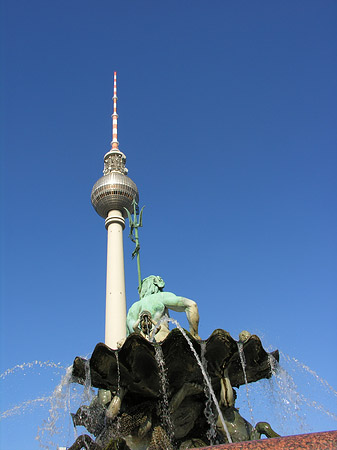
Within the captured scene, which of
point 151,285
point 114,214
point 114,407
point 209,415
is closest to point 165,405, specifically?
point 209,415

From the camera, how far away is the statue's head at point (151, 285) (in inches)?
449

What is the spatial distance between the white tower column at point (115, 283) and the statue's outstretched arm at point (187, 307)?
1110 inches

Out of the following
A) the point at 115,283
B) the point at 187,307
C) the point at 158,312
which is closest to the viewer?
the point at 187,307

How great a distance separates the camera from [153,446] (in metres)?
8.70

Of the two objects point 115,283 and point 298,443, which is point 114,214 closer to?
point 115,283

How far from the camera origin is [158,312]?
410 inches

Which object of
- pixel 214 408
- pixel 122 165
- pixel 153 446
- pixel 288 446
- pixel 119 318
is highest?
pixel 122 165

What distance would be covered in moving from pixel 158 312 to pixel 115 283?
33.5 m

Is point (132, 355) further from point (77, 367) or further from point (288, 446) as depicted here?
point (288, 446)

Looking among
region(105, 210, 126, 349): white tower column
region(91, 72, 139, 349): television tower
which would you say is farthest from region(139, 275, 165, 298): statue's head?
region(91, 72, 139, 349): television tower

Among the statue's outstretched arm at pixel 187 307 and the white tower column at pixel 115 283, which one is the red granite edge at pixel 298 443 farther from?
the white tower column at pixel 115 283

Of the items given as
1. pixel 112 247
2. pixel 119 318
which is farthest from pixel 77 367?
pixel 112 247

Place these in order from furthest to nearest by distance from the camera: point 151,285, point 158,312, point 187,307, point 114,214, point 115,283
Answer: point 114,214 → point 115,283 → point 151,285 → point 158,312 → point 187,307

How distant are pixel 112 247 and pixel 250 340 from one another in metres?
37.5
